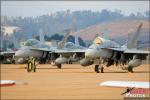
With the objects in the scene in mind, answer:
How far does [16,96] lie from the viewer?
55.1 ft

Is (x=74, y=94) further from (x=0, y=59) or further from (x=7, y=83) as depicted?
(x=0, y=59)

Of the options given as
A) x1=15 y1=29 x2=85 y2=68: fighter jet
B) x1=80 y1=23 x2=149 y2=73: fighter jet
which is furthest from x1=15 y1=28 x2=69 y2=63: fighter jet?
x1=80 y1=23 x2=149 y2=73: fighter jet

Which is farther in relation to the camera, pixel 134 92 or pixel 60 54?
pixel 60 54

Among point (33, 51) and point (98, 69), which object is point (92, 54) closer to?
point (98, 69)

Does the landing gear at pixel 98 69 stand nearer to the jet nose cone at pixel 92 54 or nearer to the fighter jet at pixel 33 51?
the jet nose cone at pixel 92 54

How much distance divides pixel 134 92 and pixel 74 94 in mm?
5494

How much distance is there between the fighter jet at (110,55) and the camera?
3628 cm

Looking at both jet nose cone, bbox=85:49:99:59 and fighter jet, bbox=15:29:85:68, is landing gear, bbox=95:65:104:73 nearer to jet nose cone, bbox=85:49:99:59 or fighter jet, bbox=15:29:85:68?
jet nose cone, bbox=85:49:99:59

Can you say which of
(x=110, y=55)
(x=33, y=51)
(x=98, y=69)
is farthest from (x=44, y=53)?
(x=98, y=69)

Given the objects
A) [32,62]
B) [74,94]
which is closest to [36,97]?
[74,94]

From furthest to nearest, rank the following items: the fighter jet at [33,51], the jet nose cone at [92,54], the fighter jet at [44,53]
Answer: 1. the fighter jet at [44,53]
2. the fighter jet at [33,51]
3. the jet nose cone at [92,54]

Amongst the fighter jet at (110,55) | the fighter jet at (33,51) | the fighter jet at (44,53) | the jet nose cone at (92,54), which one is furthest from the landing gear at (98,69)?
the fighter jet at (33,51)

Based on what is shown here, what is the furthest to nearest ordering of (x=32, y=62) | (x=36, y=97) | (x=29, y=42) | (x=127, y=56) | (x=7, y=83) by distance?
(x=29, y=42) < (x=127, y=56) < (x=32, y=62) < (x=36, y=97) < (x=7, y=83)

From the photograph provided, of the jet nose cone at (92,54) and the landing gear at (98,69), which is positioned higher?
the jet nose cone at (92,54)
